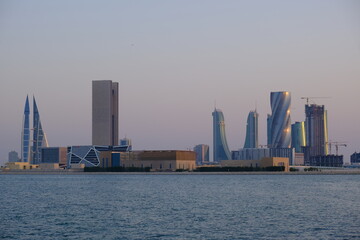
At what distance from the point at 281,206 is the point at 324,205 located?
6.62m

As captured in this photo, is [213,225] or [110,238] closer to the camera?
[110,238]

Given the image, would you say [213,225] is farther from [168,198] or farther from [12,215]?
[168,198]

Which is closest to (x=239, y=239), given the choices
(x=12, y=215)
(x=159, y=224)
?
(x=159, y=224)

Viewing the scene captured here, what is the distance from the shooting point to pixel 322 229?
63.1 meters

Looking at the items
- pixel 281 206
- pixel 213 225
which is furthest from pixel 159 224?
pixel 281 206

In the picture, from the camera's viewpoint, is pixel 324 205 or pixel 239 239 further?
pixel 324 205

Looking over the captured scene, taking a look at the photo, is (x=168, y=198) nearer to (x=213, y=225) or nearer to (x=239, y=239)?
(x=213, y=225)

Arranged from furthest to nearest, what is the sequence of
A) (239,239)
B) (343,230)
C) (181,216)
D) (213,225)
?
(181,216) → (213,225) → (343,230) → (239,239)

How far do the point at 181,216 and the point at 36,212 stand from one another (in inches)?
753

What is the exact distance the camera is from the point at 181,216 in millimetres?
75375

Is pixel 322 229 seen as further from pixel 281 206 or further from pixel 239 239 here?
pixel 281 206

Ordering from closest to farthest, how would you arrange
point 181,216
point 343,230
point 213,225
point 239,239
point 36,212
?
point 239,239 < point 343,230 < point 213,225 < point 181,216 < point 36,212

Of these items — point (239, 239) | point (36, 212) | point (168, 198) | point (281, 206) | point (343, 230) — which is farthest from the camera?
point (168, 198)

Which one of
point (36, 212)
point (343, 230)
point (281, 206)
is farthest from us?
point (281, 206)
